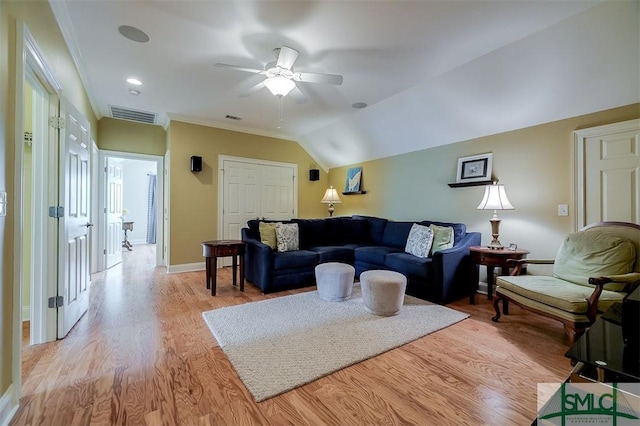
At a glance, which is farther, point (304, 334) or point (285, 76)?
point (285, 76)

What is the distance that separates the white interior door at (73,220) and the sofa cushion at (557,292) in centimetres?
394

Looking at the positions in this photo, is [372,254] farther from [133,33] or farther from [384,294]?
[133,33]

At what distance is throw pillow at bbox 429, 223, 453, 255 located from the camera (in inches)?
138

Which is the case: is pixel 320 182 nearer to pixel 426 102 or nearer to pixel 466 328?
pixel 426 102

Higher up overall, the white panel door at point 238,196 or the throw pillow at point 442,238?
the white panel door at point 238,196

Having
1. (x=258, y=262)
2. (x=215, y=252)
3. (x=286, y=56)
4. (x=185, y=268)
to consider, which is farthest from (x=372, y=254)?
(x=185, y=268)

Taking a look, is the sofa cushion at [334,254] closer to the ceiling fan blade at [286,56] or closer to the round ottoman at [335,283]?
the round ottoman at [335,283]

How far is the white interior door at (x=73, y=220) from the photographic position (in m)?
2.24

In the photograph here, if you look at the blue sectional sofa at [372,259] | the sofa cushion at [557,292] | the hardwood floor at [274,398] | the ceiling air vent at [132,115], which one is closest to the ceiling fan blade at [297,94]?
the blue sectional sofa at [372,259]

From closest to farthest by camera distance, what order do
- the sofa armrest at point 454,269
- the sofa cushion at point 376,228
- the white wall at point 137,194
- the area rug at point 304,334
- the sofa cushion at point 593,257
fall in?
1. the area rug at point 304,334
2. the sofa cushion at point 593,257
3. the sofa armrest at point 454,269
4. the sofa cushion at point 376,228
5. the white wall at point 137,194

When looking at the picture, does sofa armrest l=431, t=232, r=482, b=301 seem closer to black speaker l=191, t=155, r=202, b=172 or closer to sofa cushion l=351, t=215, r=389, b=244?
sofa cushion l=351, t=215, r=389, b=244

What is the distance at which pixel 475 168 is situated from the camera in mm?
3777

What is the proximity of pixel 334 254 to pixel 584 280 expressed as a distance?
2719 mm

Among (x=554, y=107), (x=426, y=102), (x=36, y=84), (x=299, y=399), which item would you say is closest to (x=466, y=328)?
(x=299, y=399)
